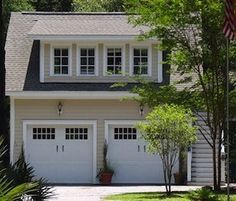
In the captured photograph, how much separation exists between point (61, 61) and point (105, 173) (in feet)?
16.7

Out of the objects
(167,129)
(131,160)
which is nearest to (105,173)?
(131,160)

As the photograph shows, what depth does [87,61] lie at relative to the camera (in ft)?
96.3

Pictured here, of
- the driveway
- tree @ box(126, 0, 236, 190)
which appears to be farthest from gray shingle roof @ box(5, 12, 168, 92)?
tree @ box(126, 0, 236, 190)

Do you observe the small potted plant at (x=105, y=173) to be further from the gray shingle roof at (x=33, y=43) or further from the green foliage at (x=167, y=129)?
the green foliage at (x=167, y=129)

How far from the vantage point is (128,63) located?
1147 inches

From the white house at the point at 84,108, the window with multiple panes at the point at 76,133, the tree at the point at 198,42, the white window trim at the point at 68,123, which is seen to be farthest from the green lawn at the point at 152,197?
the window with multiple panes at the point at 76,133

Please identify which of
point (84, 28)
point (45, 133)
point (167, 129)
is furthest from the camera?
point (84, 28)

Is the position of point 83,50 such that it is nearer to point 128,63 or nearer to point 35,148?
point 128,63

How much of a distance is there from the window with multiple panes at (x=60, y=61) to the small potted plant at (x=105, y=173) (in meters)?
3.57

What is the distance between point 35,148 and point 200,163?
22.1 feet

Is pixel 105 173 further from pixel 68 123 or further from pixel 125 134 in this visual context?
pixel 68 123

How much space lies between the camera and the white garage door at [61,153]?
28719 millimetres

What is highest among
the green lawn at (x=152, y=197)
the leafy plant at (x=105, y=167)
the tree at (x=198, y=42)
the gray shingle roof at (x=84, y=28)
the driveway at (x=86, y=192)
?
the gray shingle roof at (x=84, y=28)

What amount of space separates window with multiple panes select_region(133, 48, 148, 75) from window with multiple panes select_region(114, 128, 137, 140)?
2.37 meters
